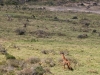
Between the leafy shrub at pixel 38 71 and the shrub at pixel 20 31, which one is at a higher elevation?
the leafy shrub at pixel 38 71

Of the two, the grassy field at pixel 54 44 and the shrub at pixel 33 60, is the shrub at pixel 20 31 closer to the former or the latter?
the grassy field at pixel 54 44

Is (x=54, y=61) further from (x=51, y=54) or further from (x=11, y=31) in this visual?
(x=11, y=31)

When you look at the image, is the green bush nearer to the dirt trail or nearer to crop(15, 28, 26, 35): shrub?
crop(15, 28, 26, 35): shrub

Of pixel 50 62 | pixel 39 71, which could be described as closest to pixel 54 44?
pixel 50 62

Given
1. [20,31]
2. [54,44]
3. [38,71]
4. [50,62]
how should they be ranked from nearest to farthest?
[38,71] → [50,62] → [54,44] → [20,31]

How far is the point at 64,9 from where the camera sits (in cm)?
8138

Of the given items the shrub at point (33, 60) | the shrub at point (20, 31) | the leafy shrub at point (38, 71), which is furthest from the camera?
the shrub at point (20, 31)

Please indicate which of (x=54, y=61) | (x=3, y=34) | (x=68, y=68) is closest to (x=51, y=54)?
(x=54, y=61)

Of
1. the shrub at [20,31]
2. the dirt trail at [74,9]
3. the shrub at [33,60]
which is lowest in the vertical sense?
the dirt trail at [74,9]

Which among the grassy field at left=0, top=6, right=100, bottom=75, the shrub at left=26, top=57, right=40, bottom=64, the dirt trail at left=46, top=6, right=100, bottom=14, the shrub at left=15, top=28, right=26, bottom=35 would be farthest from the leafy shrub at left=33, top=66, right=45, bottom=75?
the dirt trail at left=46, top=6, right=100, bottom=14

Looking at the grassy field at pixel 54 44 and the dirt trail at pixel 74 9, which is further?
the dirt trail at pixel 74 9

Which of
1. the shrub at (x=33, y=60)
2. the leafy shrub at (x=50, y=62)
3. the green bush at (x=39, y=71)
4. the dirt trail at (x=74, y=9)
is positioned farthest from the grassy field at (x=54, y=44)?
the dirt trail at (x=74, y=9)

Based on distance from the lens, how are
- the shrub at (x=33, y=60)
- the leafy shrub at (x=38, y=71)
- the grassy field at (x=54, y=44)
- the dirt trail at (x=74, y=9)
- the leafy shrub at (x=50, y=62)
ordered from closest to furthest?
the leafy shrub at (x=38, y=71) < the leafy shrub at (x=50, y=62) < the grassy field at (x=54, y=44) < the shrub at (x=33, y=60) < the dirt trail at (x=74, y=9)

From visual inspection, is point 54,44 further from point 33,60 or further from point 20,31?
point 33,60
